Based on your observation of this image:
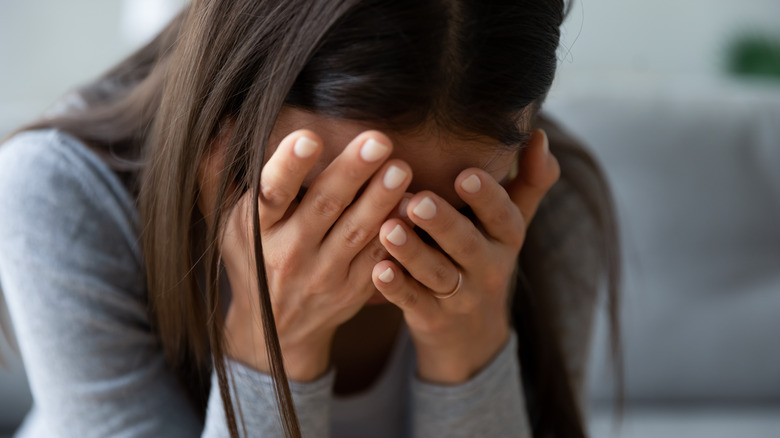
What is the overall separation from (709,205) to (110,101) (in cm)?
96

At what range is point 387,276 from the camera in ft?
1.65

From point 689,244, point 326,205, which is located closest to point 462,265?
point 326,205

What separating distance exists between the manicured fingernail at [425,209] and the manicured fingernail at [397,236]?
20 millimetres

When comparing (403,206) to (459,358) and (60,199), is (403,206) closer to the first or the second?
(459,358)

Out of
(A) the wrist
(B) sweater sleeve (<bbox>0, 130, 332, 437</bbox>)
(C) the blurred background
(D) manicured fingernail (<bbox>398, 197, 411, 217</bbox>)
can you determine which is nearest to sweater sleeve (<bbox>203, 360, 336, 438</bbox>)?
(B) sweater sleeve (<bbox>0, 130, 332, 437</bbox>)

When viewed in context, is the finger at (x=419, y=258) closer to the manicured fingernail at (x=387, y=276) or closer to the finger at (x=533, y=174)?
the manicured fingernail at (x=387, y=276)

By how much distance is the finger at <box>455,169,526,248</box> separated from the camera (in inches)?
18.6

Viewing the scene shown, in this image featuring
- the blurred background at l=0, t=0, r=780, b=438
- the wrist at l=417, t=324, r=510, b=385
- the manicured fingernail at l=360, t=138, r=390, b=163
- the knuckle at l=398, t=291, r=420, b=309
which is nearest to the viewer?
the manicured fingernail at l=360, t=138, r=390, b=163

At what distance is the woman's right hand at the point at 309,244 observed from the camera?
44 centimetres

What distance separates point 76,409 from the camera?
2.10 ft

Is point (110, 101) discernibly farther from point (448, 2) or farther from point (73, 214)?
point (448, 2)

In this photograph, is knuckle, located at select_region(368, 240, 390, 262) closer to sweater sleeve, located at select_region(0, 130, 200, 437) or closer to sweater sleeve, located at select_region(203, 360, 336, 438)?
sweater sleeve, located at select_region(203, 360, 336, 438)

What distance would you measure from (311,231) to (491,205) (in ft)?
0.44

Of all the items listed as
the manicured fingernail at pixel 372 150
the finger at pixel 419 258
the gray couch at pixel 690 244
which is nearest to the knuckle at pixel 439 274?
the finger at pixel 419 258
